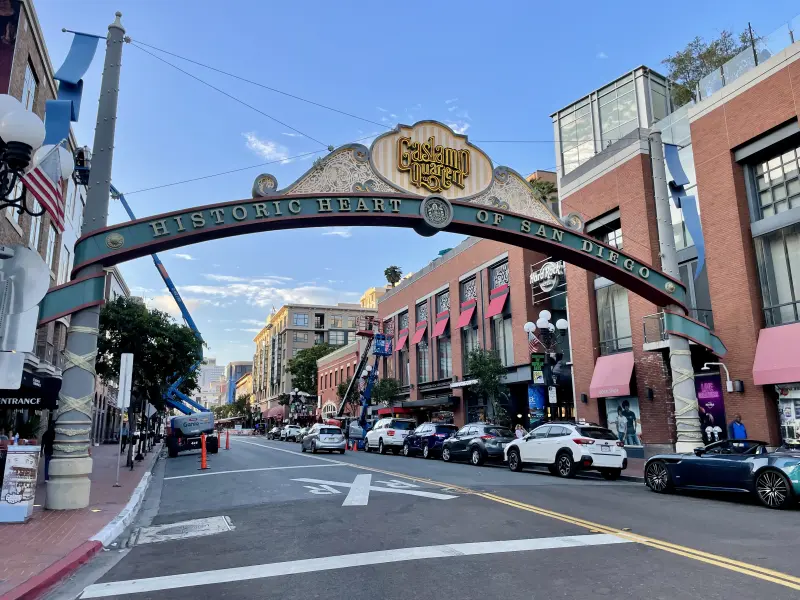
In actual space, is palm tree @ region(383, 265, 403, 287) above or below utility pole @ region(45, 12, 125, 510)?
above

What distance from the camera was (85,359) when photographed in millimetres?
11914

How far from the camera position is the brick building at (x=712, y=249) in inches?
717

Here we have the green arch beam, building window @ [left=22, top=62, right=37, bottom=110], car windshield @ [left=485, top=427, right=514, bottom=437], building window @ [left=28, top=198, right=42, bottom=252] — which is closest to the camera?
the green arch beam

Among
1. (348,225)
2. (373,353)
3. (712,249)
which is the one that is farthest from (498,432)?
(373,353)

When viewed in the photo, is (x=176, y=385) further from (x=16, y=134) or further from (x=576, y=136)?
(x=16, y=134)

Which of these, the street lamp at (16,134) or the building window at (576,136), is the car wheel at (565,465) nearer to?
the street lamp at (16,134)

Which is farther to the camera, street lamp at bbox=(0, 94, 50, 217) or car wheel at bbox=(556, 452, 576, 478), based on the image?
car wheel at bbox=(556, 452, 576, 478)

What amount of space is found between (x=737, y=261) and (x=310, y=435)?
20.6 metres

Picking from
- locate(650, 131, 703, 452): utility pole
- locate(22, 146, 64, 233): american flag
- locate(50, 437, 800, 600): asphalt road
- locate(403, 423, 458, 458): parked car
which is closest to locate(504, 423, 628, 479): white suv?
locate(650, 131, 703, 452): utility pole

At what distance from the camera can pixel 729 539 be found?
25.5ft

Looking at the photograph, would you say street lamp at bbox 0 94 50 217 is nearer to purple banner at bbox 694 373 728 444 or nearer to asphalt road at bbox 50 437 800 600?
asphalt road at bbox 50 437 800 600

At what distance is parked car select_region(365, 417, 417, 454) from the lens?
3011cm

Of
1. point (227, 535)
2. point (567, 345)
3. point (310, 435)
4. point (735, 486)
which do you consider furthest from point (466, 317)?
point (227, 535)

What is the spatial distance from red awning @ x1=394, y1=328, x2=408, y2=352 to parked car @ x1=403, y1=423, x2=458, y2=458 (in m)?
20.1
